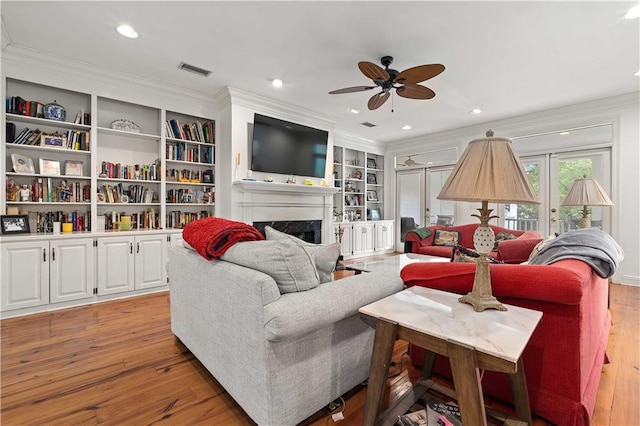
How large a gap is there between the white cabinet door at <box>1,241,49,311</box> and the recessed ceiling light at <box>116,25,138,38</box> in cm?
221

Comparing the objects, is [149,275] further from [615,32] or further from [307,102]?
[615,32]

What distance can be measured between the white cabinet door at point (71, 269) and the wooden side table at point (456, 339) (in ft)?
11.1

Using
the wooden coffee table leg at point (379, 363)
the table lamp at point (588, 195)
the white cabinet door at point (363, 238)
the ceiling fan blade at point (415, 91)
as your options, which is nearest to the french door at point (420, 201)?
the white cabinet door at point (363, 238)

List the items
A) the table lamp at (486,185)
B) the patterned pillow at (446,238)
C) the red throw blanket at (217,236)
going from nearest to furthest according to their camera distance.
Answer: the table lamp at (486,185), the red throw blanket at (217,236), the patterned pillow at (446,238)

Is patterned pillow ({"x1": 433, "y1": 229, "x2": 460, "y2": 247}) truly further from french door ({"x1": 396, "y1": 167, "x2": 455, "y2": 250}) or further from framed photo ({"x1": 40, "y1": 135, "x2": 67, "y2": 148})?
framed photo ({"x1": 40, "y1": 135, "x2": 67, "y2": 148})

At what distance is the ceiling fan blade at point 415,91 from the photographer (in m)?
3.12

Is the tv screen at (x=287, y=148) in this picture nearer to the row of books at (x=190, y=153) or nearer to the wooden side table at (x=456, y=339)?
the row of books at (x=190, y=153)

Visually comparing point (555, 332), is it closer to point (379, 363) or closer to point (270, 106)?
point (379, 363)

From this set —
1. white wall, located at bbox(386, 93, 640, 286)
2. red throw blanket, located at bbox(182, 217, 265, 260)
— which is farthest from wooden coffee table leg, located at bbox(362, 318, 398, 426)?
white wall, located at bbox(386, 93, 640, 286)

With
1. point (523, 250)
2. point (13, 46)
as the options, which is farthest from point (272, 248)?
point (13, 46)

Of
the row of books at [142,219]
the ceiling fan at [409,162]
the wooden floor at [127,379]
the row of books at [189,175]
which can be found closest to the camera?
the wooden floor at [127,379]

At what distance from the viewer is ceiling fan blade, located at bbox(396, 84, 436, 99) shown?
3.12 metres

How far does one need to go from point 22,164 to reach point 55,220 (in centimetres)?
67

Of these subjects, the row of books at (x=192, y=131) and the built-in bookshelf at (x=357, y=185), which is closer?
the row of books at (x=192, y=131)
